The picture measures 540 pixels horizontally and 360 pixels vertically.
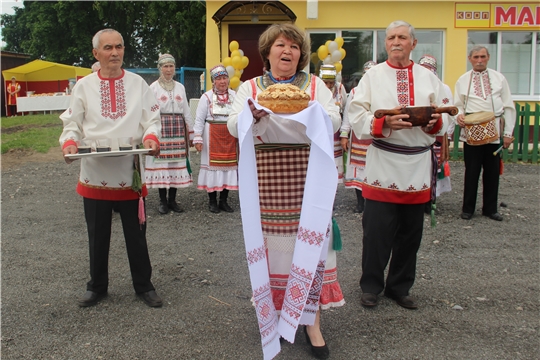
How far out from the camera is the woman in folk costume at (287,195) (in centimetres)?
293

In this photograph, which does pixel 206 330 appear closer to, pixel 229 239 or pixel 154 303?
pixel 154 303

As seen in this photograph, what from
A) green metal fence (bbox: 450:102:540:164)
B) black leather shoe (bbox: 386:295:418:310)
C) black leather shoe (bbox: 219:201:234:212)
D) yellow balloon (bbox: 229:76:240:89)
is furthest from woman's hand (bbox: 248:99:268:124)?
green metal fence (bbox: 450:102:540:164)

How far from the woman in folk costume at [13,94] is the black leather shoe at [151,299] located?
26254 mm

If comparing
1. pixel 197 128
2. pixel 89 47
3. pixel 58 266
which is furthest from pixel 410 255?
pixel 89 47

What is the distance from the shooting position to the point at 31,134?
16.9 m

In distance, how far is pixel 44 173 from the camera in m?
11.1

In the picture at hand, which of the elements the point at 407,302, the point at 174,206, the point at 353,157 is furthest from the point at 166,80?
the point at 407,302

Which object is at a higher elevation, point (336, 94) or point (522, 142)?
point (336, 94)

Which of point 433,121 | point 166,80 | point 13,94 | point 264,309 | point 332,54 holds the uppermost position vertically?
point 13,94

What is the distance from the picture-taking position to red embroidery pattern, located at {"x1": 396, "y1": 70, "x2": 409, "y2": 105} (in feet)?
12.5

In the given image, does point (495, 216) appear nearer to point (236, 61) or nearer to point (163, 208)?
point (163, 208)

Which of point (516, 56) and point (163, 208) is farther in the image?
point (516, 56)

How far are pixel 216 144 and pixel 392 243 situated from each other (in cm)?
405

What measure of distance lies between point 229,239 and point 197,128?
2187mm
